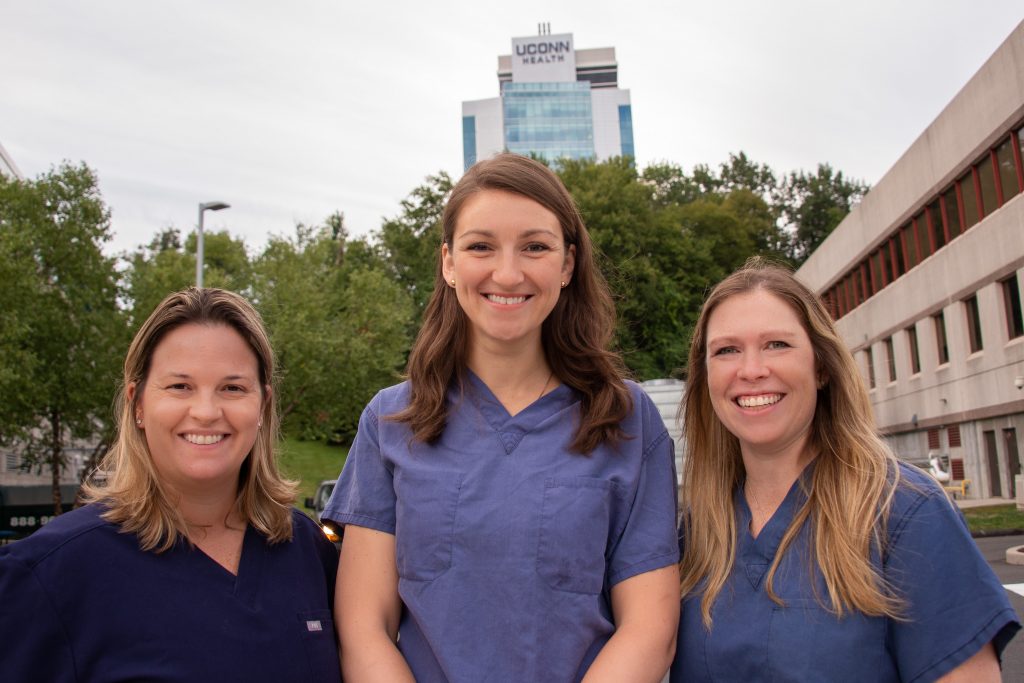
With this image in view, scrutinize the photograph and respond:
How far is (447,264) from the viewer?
3090 mm

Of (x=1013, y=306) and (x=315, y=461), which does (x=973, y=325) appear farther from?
(x=315, y=461)

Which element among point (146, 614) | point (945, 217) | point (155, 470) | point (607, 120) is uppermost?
point (607, 120)

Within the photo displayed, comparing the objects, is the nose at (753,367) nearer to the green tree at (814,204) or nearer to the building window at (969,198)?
the building window at (969,198)

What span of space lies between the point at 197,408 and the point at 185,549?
1.28ft

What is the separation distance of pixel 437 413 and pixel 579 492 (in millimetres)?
512

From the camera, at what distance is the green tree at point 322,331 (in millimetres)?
26797

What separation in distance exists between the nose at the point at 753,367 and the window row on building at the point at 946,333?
22.3 m

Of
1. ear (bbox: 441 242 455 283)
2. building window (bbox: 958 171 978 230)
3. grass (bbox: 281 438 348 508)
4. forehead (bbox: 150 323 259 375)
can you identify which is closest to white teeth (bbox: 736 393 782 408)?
ear (bbox: 441 242 455 283)

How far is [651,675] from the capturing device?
8.66 feet

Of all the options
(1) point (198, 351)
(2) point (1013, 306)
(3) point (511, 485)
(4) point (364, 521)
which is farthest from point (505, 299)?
(2) point (1013, 306)

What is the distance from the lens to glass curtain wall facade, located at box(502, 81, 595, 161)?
417ft

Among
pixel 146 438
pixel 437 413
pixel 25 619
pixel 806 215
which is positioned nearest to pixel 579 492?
pixel 437 413

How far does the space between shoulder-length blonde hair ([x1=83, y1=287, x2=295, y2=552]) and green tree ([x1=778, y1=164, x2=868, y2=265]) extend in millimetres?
64515

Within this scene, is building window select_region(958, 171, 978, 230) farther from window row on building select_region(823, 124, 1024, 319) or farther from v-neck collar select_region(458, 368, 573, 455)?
v-neck collar select_region(458, 368, 573, 455)
